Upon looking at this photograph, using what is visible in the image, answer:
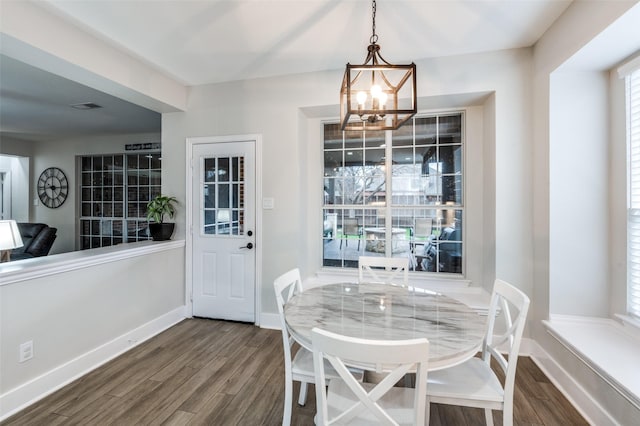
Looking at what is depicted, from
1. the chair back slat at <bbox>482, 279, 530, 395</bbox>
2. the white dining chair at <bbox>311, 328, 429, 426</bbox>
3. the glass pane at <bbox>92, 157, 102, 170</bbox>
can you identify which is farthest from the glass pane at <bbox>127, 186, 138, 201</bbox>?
the chair back slat at <bbox>482, 279, 530, 395</bbox>

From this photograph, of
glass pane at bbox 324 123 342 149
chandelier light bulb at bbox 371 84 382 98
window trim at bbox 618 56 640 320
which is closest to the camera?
chandelier light bulb at bbox 371 84 382 98

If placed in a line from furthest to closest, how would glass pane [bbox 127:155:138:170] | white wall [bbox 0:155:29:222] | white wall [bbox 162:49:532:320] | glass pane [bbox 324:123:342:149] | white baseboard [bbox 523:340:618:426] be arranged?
white wall [bbox 0:155:29:222] < glass pane [bbox 127:155:138:170] < glass pane [bbox 324:123:342:149] < white wall [bbox 162:49:532:320] < white baseboard [bbox 523:340:618:426]

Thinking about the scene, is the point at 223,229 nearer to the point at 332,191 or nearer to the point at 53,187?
the point at 332,191

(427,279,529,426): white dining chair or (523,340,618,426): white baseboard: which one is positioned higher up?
(427,279,529,426): white dining chair

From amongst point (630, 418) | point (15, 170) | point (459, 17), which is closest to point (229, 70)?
point (459, 17)

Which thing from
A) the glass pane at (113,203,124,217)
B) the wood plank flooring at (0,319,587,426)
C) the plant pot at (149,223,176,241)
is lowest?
the wood plank flooring at (0,319,587,426)

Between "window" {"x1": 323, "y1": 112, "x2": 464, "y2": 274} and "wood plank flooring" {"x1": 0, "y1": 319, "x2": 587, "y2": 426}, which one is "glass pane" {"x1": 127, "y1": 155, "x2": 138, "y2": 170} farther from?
"window" {"x1": 323, "y1": 112, "x2": 464, "y2": 274}

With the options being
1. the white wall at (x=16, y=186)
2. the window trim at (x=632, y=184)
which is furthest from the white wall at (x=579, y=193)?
the white wall at (x=16, y=186)

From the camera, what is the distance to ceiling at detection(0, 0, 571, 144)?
6.65 feet

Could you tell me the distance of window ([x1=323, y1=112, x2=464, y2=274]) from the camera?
3148 mm

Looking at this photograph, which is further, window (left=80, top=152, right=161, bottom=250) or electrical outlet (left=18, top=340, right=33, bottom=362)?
window (left=80, top=152, right=161, bottom=250)

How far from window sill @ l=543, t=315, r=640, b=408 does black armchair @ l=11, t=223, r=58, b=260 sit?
256 inches

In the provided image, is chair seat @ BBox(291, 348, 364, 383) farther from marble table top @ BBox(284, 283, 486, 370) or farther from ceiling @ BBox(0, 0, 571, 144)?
ceiling @ BBox(0, 0, 571, 144)

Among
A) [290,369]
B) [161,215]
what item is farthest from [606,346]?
[161,215]
